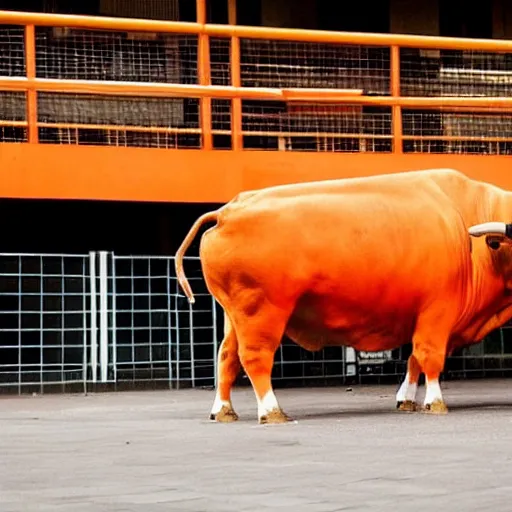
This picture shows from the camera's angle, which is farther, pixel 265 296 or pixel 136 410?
pixel 136 410

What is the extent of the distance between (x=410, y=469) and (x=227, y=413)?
4576 mm

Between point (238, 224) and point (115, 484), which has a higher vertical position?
point (238, 224)

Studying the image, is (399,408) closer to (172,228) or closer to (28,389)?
(28,389)

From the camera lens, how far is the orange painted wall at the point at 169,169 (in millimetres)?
16469

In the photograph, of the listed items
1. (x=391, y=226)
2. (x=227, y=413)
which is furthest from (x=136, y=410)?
(x=391, y=226)

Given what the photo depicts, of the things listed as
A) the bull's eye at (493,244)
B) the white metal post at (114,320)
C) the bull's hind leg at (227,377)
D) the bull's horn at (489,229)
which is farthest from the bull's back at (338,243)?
the white metal post at (114,320)

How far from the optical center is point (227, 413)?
12570mm

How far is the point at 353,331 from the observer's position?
13.0m

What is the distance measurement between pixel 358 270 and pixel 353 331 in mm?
647

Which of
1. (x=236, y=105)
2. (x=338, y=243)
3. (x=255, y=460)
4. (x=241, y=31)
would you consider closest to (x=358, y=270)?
(x=338, y=243)

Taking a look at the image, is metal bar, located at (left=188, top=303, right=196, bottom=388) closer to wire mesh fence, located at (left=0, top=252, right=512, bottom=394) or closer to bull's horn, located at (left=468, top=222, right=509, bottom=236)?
wire mesh fence, located at (left=0, top=252, right=512, bottom=394)

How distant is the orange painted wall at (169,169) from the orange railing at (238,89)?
23 cm

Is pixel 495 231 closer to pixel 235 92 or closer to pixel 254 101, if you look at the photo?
pixel 235 92

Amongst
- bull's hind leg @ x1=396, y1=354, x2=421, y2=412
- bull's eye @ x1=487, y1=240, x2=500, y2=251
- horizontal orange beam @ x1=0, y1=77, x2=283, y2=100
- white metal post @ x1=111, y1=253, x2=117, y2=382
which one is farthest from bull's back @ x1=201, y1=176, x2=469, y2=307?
white metal post @ x1=111, y1=253, x2=117, y2=382
